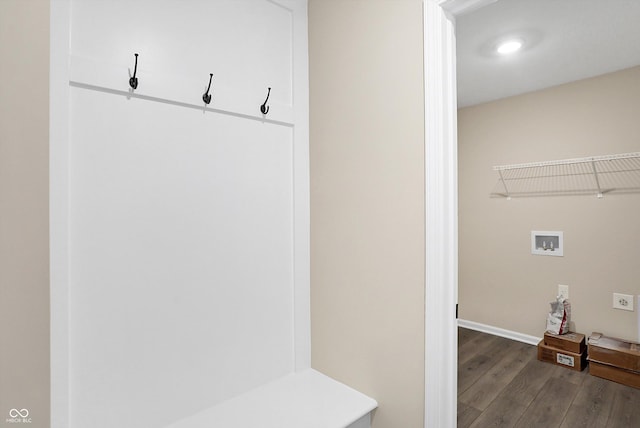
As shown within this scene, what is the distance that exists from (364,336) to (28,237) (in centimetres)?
124

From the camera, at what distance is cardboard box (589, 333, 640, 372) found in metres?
2.37

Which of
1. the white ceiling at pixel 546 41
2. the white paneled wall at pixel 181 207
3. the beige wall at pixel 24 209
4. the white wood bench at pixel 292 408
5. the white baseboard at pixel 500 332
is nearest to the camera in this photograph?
the beige wall at pixel 24 209

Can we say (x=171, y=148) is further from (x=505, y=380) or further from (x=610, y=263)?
(x=610, y=263)

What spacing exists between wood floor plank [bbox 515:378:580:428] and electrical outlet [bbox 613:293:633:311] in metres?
0.78

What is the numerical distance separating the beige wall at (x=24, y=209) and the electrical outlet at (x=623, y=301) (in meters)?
3.60

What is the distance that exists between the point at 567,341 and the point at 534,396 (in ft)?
2.32

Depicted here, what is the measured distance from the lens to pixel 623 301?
2.64m

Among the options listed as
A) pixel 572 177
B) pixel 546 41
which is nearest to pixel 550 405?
pixel 572 177

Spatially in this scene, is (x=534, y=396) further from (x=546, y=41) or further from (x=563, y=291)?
(x=546, y=41)

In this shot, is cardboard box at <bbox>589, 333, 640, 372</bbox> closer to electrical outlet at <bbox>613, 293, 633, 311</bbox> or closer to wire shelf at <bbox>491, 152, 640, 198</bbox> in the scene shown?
electrical outlet at <bbox>613, 293, 633, 311</bbox>

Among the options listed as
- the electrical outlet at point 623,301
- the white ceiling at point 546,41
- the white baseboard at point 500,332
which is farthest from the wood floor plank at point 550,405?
the white ceiling at point 546,41

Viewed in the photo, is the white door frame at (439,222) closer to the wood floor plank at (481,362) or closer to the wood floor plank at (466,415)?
the wood floor plank at (466,415)

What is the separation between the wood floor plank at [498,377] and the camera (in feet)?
7.41

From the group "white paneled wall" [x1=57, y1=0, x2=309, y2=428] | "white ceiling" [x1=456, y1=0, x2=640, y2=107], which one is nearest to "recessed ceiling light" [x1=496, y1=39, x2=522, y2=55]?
"white ceiling" [x1=456, y1=0, x2=640, y2=107]
